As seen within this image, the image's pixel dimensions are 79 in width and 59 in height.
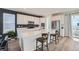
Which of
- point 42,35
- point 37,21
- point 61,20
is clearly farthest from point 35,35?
point 61,20

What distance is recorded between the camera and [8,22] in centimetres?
221

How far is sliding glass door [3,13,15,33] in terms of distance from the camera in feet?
7.14

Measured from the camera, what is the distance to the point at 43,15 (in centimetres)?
233

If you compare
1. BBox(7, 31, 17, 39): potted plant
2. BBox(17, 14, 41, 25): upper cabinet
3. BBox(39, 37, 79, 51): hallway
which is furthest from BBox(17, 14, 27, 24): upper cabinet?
BBox(39, 37, 79, 51): hallway

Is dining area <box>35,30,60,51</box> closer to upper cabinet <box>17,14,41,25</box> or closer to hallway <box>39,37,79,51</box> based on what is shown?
hallway <box>39,37,79,51</box>

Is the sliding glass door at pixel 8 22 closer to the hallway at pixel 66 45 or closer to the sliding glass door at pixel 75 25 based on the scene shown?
the hallway at pixel 66 45

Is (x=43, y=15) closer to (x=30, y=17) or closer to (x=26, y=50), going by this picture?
(x=30, y=17)

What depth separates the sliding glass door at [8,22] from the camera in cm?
218

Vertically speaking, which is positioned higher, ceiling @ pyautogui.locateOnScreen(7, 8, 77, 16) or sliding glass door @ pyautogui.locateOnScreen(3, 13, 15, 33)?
ceiling @ pyautogui.locateOnScreen(7, 8, 77, 16)

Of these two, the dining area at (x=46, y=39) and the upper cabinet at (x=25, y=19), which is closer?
the upper cabinet at (x=25, y=19)

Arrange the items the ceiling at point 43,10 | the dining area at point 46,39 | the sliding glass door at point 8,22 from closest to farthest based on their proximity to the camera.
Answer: the sliding glass door at point 8,22 < the ceiling at point 43,10 < the dining area at point 46,39

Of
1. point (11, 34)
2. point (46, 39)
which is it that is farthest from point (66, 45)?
point (11, 34)

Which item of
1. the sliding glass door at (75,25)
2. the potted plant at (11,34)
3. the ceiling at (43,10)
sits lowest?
the potted plant at (11,34)

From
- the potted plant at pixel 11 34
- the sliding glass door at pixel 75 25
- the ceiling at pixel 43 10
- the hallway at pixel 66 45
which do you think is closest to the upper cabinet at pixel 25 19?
the ceiling at pixel 43 10
